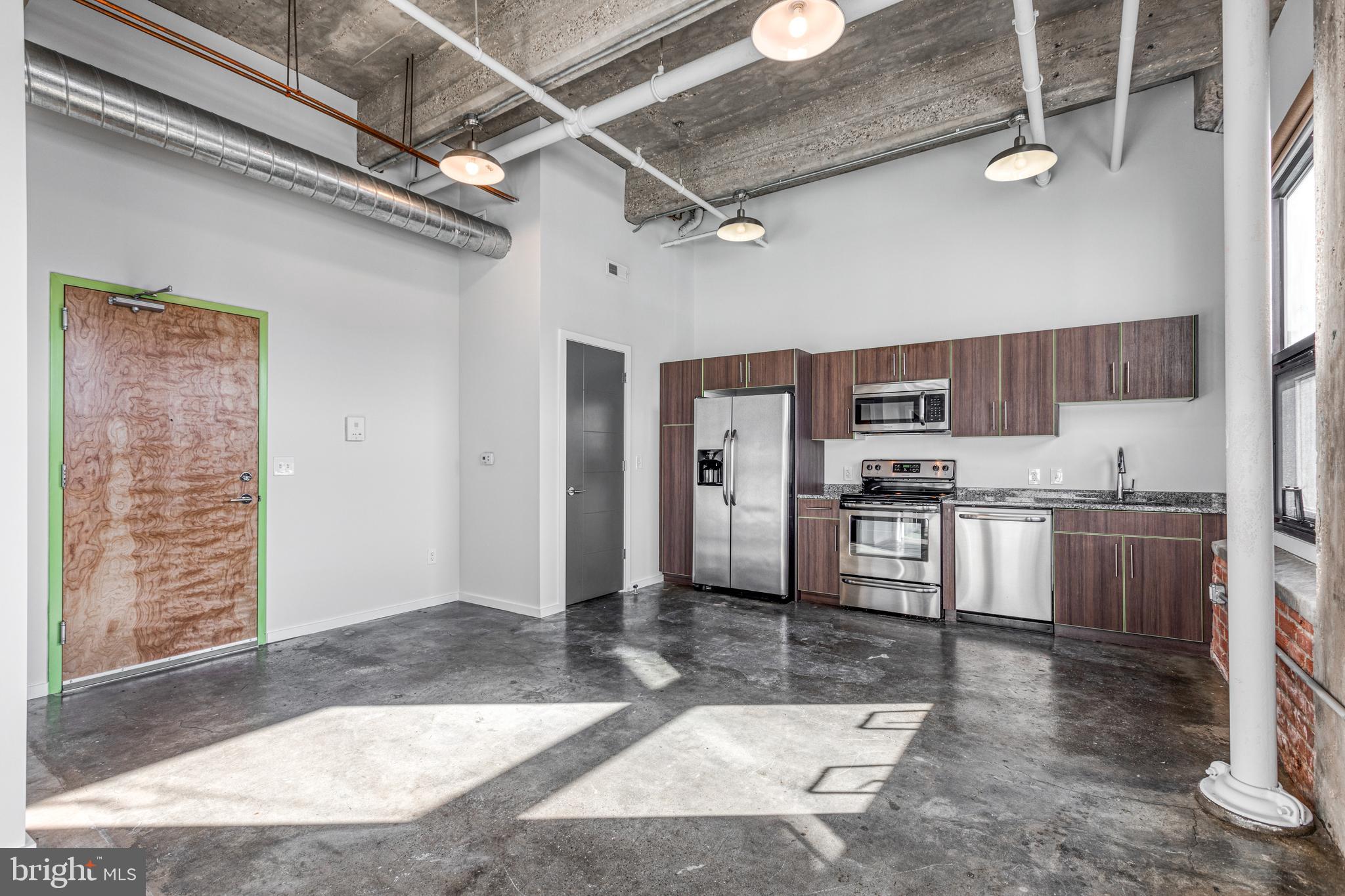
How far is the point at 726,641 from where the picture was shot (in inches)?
176

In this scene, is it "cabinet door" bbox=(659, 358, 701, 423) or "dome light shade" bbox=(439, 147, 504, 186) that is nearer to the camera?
"dome light shade" bbox=(439, 147, 504, 186)

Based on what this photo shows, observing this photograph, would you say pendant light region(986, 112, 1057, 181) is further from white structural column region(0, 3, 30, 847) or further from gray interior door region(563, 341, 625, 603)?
white structural column region(0, 3, 30, 847)

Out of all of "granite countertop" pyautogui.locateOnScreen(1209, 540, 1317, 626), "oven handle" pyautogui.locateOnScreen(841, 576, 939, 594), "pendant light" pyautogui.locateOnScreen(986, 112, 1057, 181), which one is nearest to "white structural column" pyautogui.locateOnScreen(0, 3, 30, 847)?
"granite countertop" pyautogui.locateOnScreen(1209, 540, 1317, 626)

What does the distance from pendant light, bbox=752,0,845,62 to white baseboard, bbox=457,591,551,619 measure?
4.19m

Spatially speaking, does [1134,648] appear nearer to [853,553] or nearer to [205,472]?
[853,553]

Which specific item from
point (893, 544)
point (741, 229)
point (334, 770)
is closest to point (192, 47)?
point (741, 229)

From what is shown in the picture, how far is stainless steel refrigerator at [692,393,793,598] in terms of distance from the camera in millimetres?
5695

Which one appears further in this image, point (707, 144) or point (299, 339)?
point (707, 144)

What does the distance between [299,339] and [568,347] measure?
2.02 m

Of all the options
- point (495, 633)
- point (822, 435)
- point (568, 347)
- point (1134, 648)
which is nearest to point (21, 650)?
point (495, 633)

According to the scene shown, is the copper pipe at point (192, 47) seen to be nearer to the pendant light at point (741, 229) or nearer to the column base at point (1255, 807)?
the pendant light at point (741, 229)

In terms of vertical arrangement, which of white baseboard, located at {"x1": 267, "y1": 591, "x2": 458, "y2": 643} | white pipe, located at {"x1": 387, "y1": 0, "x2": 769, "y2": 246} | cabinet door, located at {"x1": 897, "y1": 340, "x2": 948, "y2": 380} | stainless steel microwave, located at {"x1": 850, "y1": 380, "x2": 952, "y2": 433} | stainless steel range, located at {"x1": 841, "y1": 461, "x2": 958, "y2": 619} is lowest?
white baseboard, located at {"x1": 267, "y1": 591, "x2": 458, "y2": 643}

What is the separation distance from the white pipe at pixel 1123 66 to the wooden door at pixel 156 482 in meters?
5.43

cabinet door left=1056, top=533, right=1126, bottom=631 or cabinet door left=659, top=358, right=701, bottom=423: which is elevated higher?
cabinet door left=659, top=358, right=701, bottom=423
